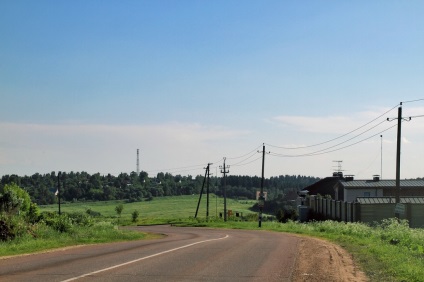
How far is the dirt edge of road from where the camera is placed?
41.8 feet

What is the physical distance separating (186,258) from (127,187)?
174575 mm

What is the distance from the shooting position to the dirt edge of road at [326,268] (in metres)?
12.7

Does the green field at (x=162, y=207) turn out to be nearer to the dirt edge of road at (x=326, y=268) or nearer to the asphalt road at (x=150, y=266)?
the dirt edge of road at (x=326, y=268)

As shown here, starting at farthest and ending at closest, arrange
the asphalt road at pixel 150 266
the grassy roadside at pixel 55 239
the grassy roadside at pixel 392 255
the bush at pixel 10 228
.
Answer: the bush at pixel 10 228 < the grassy roadside at pixel 55 239 < the grassy roadside at pixel 392 255 < the asphalt road at pixel 150 266

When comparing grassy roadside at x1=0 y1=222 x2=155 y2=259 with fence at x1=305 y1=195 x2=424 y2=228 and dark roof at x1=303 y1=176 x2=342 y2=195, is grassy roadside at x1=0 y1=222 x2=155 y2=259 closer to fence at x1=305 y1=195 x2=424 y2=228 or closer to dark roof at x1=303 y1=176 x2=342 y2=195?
fence at x1=305 y1=195 x2=424 y2=228

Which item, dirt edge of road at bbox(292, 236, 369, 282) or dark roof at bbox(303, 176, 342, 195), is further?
dark roof at bbox(303, 176, 342, 195)

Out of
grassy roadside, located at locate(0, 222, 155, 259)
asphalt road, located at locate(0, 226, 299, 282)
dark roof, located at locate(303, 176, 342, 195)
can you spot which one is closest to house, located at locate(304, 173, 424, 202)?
dark roof, located at locate(303, 176, 342, 195)

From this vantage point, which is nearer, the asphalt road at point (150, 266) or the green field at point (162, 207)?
the asphalt road at point (150, 266)

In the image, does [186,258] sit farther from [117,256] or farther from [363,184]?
[363,184]

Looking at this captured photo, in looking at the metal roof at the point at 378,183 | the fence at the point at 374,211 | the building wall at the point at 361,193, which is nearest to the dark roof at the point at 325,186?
the metal roof at the point at 378,183

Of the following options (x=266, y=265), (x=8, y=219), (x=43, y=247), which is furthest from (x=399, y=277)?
(x=8, y=219)

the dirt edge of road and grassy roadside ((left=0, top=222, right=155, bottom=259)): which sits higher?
the dirt edge of road

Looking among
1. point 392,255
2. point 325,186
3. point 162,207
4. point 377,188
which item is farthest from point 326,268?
point 162,207

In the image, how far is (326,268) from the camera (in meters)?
14.5
